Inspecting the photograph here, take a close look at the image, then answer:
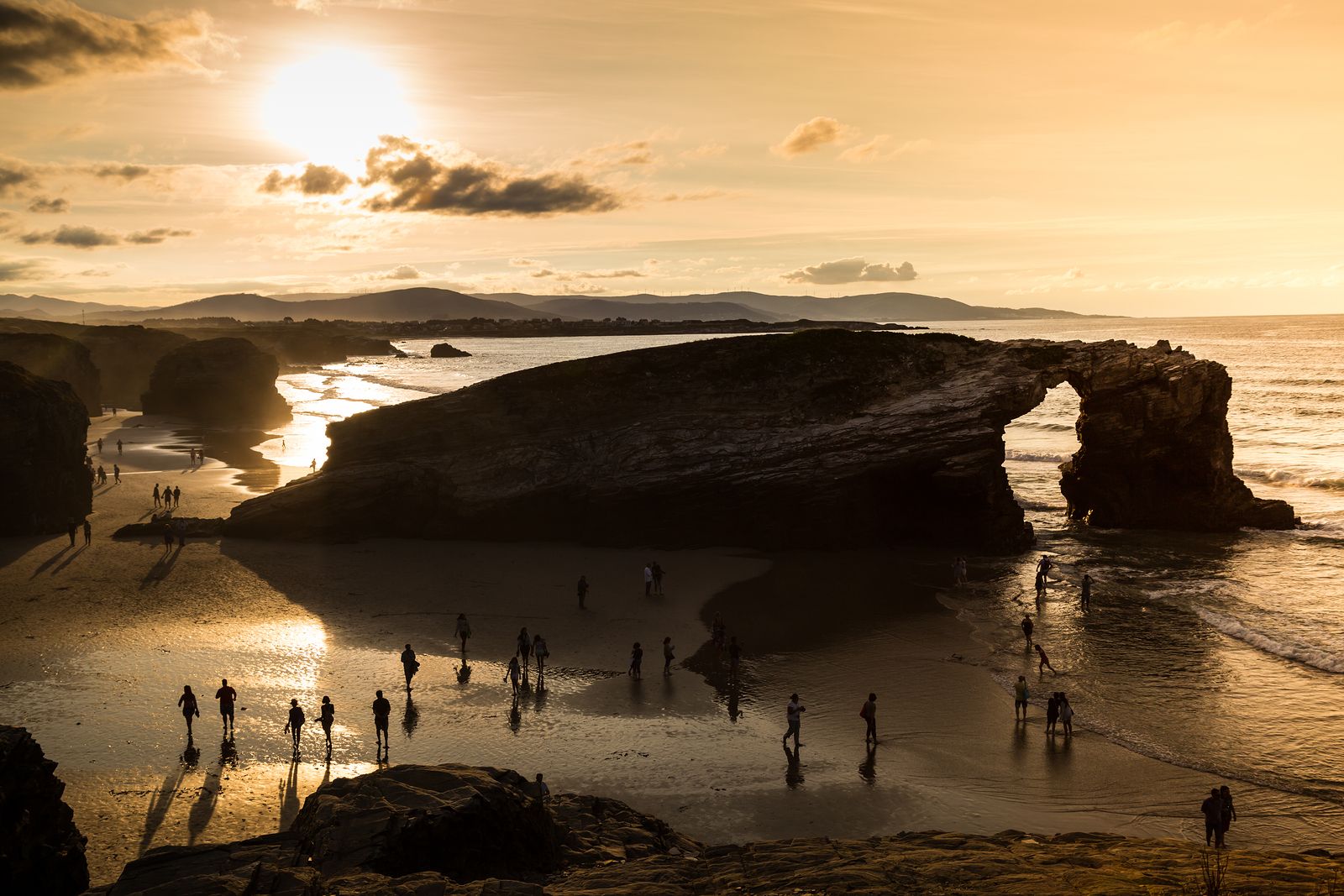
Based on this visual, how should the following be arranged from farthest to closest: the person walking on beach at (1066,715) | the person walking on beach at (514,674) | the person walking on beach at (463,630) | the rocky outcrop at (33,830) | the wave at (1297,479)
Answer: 1. the wave at (1297,479)
2. the person walking on beach at (463,630)
3. the person walking on beach at (514,674)
4. the person walking on beach at (1066,715)
5. the rocky outcrop at (33,830)

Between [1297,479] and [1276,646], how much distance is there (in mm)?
34294

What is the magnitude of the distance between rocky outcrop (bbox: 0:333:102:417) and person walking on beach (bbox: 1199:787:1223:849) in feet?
258

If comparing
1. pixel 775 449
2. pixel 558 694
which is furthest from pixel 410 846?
pixel 775 449

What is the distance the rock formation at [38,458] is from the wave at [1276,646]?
45.0 m

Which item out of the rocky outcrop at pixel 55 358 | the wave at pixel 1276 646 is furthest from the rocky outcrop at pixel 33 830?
the rocky outcrop at pixel 55 358

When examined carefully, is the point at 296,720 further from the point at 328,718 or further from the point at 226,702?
the point at 226,702

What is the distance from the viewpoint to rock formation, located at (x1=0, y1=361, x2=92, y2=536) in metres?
36.3

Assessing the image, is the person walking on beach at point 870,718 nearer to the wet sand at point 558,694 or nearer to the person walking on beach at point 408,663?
the wet sand at point 558,694

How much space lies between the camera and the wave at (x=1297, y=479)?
5047cm

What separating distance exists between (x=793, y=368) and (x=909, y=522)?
8485 millimetres

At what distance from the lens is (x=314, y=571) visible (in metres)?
31.6

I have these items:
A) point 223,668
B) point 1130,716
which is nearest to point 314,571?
point 223,668

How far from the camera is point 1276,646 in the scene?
82.7 ft

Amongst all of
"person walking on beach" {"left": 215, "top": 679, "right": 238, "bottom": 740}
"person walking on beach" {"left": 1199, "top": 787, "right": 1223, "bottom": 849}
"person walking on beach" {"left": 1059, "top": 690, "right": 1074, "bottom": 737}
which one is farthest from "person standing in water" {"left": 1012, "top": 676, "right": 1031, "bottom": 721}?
"person walking on beach" {"left": 215, "top": 679, "right": 238, "bottom": 740}
